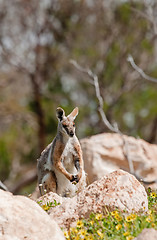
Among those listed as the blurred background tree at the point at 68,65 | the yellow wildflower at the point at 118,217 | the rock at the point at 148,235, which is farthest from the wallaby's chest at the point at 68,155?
the blurred background tree at the point at 68,65

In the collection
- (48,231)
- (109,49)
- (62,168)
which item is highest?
(48,231)

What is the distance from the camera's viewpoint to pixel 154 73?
41.7 ft

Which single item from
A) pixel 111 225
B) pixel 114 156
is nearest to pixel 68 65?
pixel 114 156

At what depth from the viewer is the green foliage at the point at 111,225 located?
332 centimetres

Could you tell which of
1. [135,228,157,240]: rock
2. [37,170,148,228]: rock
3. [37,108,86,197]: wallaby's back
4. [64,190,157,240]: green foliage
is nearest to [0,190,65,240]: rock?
[64,190,157,240]: green foliage

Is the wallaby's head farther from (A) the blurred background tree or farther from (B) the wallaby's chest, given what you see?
(A) the blurred background tree

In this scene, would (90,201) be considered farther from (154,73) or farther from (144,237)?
(154,73)

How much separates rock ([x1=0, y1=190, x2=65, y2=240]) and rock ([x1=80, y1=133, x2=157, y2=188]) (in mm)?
4435

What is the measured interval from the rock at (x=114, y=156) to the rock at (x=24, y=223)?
443cm

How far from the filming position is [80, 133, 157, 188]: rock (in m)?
7.75

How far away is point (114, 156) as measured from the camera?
8.05 m

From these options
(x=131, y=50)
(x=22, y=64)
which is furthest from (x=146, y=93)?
(x=22, y=64)

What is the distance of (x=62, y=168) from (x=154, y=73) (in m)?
8.81

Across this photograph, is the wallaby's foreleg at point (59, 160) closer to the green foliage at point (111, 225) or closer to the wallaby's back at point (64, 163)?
the wallaby's back at point (64, 163)
